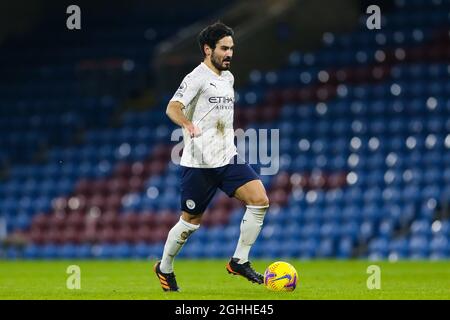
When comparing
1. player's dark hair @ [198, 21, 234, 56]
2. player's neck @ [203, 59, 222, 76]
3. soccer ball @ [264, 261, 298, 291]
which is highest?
player's dark hair @ [198, 21, 234, 56]

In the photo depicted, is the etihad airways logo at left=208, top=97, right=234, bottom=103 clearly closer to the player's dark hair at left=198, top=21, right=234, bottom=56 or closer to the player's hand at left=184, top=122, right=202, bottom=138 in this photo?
the player's dark hair at left=198, top=21, right=234, bottom=56

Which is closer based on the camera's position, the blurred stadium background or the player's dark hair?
the player's dark hair

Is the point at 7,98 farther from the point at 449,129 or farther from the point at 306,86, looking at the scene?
the point at 449,129

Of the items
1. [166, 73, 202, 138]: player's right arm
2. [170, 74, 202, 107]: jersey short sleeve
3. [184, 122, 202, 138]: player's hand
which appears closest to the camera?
[184, 122, 202, 138]: player's hand

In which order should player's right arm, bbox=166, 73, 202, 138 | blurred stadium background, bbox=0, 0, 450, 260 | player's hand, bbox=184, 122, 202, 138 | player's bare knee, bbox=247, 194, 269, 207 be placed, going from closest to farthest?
player's hand, bbox=184, 122, 202, 138 → player's right arm, bbox=166, 73, 202, 138 → player's bare knee, bbox=247, 194, 269, 207 → blurred stadium background, bbox=0, 0, 450, 260

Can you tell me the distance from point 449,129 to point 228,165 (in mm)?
10322

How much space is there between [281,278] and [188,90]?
1828 mm

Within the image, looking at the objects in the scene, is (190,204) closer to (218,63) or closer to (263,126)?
(218,63)

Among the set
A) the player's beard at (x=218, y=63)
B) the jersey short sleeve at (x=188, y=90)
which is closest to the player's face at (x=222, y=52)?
the player's beard at (x=218, y=63)

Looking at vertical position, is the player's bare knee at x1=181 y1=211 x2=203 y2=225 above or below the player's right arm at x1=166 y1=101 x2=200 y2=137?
below

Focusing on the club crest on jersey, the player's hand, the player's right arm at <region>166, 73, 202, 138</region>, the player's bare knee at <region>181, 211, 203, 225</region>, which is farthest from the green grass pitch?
the player's right arm at <region>166, 73, 202, 138</region>

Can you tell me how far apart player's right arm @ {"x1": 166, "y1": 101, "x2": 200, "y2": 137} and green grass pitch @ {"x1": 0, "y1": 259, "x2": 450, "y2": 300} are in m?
1.37

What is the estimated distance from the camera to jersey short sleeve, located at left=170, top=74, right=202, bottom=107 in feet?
30.1
